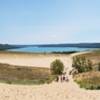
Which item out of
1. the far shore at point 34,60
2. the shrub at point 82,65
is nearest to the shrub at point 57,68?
the shrub at point 82,65

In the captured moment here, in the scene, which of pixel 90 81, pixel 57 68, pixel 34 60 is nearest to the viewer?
pixel 90 81

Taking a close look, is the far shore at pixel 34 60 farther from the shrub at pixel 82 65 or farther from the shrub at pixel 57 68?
the shrub at pixel 82 65

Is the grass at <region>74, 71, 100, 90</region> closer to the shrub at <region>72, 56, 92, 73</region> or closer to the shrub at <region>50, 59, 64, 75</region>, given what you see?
the shrub at <region>72, 56, 92, 73</region>

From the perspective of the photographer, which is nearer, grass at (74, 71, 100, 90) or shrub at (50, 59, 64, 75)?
grass at (74, 71, 100, 90)

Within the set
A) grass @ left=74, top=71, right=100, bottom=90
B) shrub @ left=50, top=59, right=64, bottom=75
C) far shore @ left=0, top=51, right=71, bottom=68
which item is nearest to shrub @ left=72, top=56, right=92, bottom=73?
shrub @ left=50, top=59, right=64, bottom=75

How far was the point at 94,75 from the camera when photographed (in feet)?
96.6

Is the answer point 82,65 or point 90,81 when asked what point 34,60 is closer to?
point 82,65

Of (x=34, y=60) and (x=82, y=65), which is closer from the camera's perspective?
(x=82, y=65)

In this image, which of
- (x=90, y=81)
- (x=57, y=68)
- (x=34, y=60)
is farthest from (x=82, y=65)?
(x=34, y=60)

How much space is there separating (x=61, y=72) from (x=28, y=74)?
9.81ft

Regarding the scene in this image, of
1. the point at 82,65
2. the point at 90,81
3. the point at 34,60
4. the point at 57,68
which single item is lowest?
the point at 34,60

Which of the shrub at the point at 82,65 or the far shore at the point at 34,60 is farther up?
the shrub at the point at 82,65

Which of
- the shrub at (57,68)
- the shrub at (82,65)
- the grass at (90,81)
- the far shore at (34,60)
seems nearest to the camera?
the grass at (90,81)

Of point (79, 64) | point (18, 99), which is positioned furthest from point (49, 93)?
point (79, 64)
